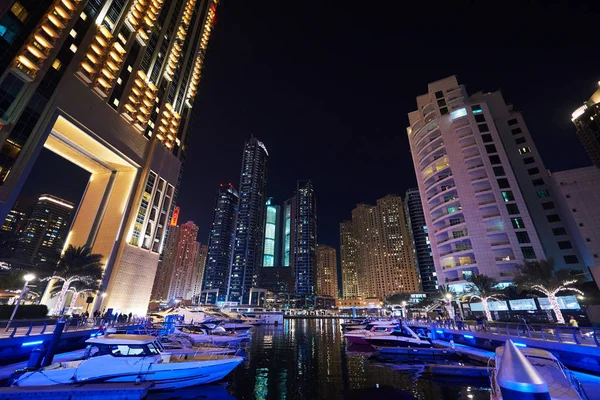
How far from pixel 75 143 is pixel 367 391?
54784 millimetres

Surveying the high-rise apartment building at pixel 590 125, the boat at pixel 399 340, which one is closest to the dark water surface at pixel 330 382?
the boat at pixel 399 340

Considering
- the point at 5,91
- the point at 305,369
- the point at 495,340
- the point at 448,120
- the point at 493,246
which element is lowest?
the point at 305,369

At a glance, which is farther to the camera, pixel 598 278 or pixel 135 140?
pixel 135 140

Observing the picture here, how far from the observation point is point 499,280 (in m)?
45.5

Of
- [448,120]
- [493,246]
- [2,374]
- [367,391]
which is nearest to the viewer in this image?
[367,391]

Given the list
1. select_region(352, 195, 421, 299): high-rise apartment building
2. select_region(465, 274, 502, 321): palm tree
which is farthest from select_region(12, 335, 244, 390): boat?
select_region(352, 195, 421, 299): high-rise apartment building

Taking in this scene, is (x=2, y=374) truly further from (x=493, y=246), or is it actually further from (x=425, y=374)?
(x=493, y=246)

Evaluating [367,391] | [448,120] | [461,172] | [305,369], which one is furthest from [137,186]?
[448,120]

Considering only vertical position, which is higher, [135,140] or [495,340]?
[135,140]

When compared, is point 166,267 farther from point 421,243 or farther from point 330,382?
point 330,382

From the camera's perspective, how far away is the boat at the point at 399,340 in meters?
27.0

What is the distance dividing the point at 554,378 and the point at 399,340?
833 inches

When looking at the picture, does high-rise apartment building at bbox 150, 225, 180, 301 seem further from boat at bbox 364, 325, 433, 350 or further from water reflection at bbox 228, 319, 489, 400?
water reflection at bbox 228, 319, 489, 400

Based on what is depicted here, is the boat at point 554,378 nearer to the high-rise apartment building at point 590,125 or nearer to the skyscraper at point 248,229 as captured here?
the high-rise apartment building at point 590,125
